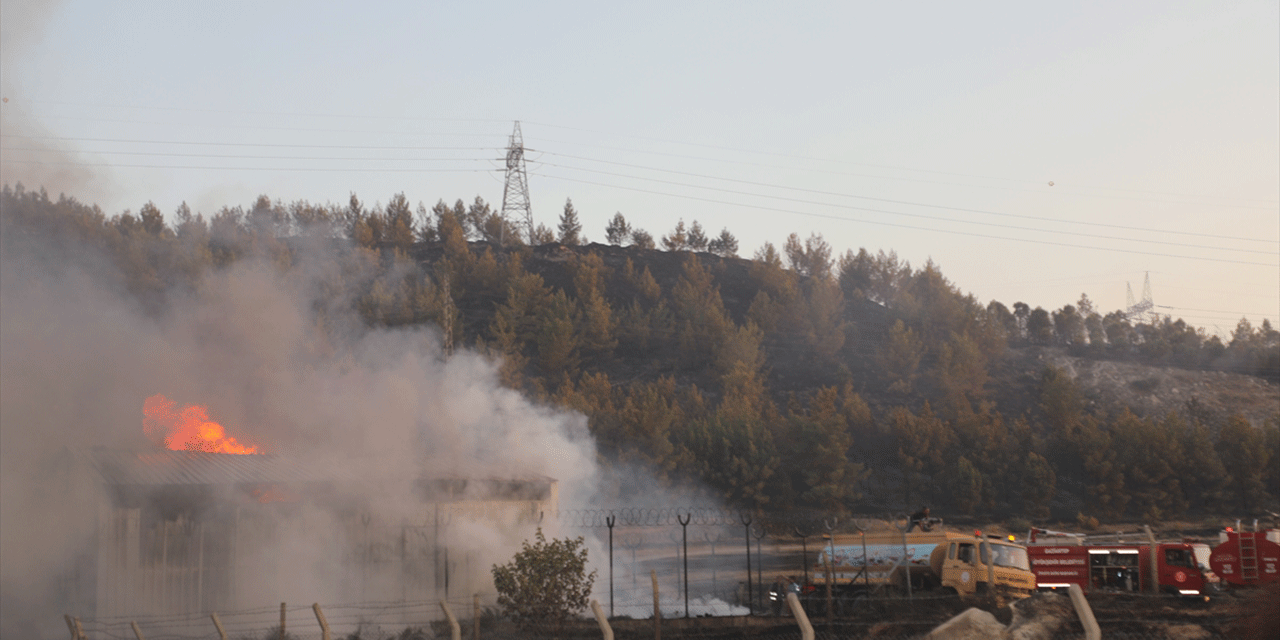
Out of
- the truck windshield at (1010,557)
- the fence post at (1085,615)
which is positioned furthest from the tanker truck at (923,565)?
the fence post at (1085,615)

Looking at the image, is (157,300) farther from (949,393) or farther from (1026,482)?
(949,393)

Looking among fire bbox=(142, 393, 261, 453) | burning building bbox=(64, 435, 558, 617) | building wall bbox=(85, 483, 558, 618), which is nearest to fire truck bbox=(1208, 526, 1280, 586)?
burning building bbox=(64, 435, 558, 617)

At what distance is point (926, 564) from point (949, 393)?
75913 mm

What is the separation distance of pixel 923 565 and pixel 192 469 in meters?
20.8

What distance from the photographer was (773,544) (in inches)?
2295

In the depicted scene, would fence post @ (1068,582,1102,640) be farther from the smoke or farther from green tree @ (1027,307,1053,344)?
green tree @ (1027,307,1053,344)

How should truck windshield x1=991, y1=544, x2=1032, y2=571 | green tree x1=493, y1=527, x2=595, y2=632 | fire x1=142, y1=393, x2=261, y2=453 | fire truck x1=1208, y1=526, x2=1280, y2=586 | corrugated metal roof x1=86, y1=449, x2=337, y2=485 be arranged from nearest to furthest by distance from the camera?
1. green tree x1=493, y1=527, x2=595, y2=632
2. fire truck x1=1208, y1=526, x2=1280, y2=586
3. truck windshield x1=991, y1=544, x2=1032, y2=571
4. corrugated metal roof x1=86, y1=449, x2=337, y2=485
5. fire x1=142, y1=393, x2=261, y2=453

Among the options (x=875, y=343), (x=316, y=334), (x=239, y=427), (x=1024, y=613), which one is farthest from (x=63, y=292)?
(x=875, y=343)

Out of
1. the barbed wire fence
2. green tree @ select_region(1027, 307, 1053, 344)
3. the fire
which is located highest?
green tree @ select_region(1027, 307, 1053, 344)

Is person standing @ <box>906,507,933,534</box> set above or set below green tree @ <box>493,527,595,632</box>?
above

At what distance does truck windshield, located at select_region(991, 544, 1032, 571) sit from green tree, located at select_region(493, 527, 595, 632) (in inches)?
407

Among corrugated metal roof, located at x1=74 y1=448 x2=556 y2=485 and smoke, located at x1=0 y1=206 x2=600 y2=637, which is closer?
corrugated metal roof, located at x1=74 y1=448 x2=556 y2=485

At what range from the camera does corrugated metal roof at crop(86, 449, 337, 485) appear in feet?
88.1

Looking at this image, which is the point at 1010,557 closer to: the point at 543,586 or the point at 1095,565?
the point at 1095,565
